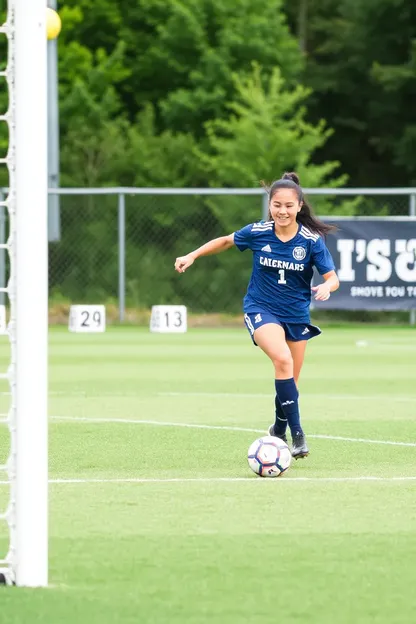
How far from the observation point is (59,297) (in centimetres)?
2828

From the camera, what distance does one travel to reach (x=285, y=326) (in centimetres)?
967

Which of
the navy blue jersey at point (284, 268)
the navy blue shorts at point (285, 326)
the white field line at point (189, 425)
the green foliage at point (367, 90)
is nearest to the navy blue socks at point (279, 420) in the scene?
A: the navy blue shorts at point (285, 326)

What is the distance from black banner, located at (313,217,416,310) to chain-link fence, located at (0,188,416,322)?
3233 millimetres

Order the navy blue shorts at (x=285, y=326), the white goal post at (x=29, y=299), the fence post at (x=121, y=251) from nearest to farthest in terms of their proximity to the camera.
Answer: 1. the white goal post at (x=29, y=299)
2. the navy blue shorts at (x=285, y=326)
3. the fence post at (x=121, y=251)

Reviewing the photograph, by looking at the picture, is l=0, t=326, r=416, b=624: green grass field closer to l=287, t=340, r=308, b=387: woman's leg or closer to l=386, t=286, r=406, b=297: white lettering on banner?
l=287, t=340, r=308, b=387: woman's leg

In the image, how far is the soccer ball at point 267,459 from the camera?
8.48m

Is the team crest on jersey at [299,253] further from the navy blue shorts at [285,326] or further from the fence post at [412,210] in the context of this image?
the fence post at [412,210]

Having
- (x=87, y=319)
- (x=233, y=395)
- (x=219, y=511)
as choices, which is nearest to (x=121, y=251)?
(x=87, y=319)

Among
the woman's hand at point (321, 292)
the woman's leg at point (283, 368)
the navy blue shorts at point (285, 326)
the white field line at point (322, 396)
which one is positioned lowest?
the white field line at point (322, 396)

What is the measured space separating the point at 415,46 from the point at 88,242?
17469mm

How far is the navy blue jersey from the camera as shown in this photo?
963 centimetres

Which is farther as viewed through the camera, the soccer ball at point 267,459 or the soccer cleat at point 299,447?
the soccer cleat at point 299,447

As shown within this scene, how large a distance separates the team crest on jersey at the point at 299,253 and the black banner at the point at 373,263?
Answer: 1492 centimetres

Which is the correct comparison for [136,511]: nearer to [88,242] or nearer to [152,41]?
[88,242]
